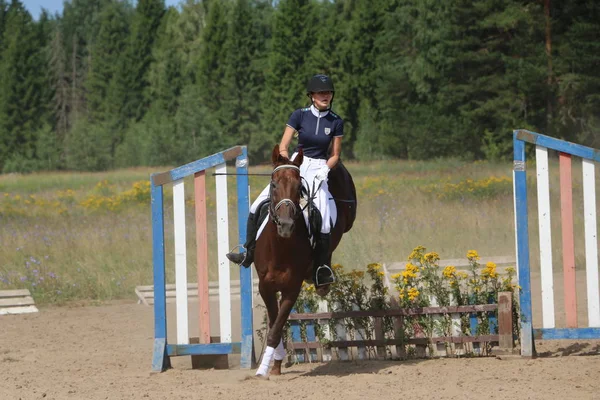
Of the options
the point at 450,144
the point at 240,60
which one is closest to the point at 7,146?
the point at 240,60

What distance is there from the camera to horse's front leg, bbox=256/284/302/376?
853 centimetres

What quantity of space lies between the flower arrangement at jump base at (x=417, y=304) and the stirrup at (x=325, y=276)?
914 mm

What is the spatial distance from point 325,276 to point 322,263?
0.13 m

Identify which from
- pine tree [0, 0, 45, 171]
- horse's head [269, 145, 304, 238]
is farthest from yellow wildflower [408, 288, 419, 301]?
pine tree [0, 0, 45, 171]

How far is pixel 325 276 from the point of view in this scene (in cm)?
864

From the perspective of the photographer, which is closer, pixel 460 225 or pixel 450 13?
pixel 460 225

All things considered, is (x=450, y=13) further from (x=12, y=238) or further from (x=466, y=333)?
(x=466, y=333)

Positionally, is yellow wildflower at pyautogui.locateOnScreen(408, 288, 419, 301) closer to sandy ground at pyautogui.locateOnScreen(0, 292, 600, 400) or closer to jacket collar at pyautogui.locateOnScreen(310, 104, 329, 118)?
sandy ground at pyautogui.locateOnScreen(0, 292, 600, 400)

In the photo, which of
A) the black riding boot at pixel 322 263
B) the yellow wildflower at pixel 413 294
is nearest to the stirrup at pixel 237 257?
the black riding boot at pixel 322 263

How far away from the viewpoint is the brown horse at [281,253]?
8008mm

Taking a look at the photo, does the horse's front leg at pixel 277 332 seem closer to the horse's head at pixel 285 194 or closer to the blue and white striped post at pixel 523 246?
the horse's head at pixel 285 194

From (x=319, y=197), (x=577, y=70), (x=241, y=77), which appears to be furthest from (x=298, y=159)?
(x=241, y=77)

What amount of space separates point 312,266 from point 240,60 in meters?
63.5

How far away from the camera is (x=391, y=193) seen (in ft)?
87.8
